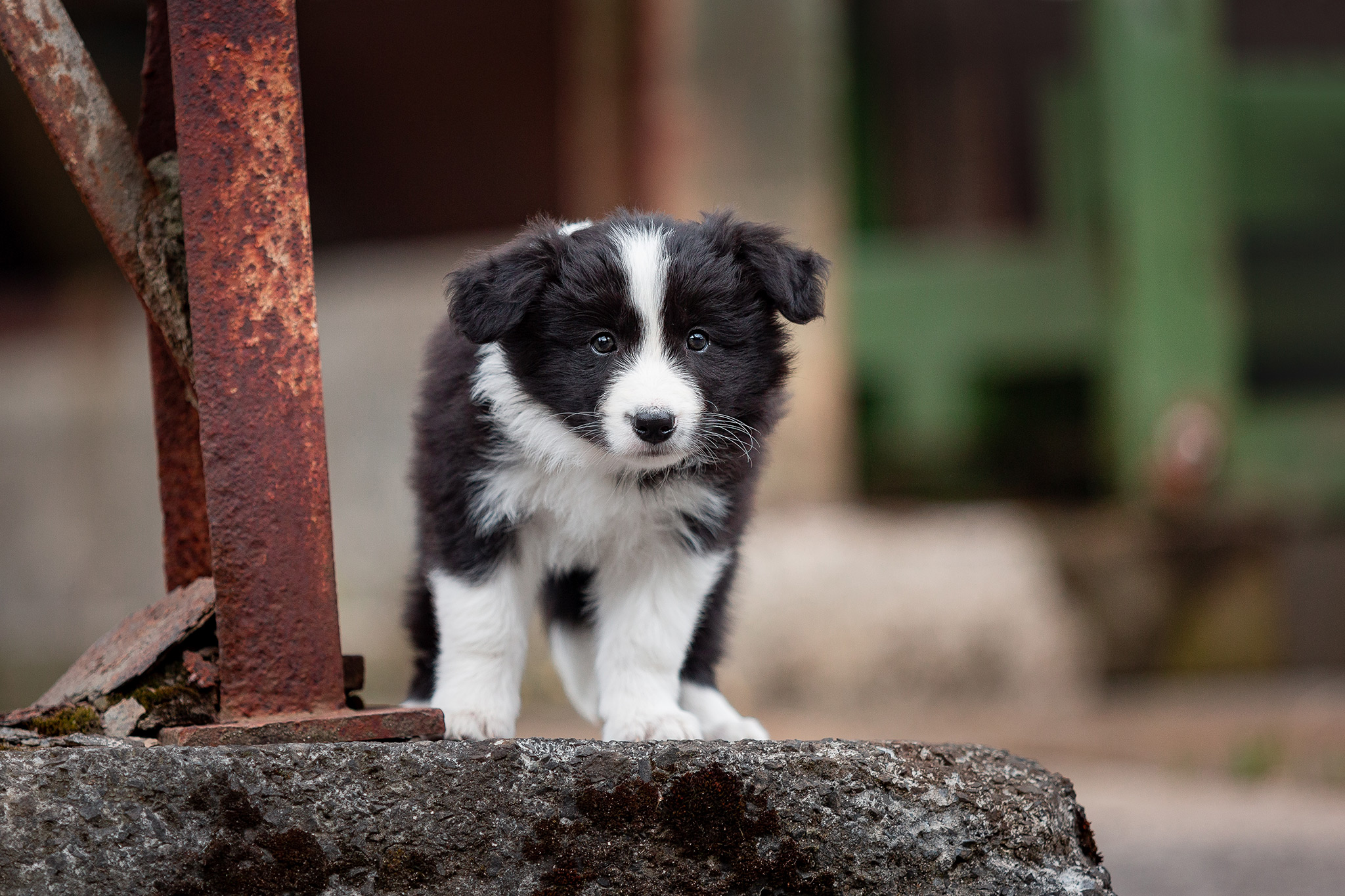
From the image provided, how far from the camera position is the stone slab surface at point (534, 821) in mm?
2500

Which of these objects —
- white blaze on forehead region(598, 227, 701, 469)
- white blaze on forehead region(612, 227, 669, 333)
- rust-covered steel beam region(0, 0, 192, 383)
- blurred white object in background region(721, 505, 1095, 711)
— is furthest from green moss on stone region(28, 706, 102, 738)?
blurred white object in background region(721, 505, 1095, 711)

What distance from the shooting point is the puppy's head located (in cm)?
308

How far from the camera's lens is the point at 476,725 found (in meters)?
3.18

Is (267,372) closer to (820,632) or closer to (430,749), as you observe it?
(430,749)

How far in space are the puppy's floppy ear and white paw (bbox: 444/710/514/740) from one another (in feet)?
3.42

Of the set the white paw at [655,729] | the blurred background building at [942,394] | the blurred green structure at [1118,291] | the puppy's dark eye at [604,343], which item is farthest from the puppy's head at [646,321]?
the blurred green structure at [1118,291]

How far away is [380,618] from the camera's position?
900 cm

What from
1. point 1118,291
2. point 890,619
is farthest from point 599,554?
point 1118,291

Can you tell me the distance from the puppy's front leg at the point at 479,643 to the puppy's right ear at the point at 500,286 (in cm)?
53

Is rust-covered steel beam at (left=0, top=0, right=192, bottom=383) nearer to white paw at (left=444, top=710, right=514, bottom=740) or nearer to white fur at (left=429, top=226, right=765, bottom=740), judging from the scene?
white fur at (left=429, top=226, right=765, bottom=740)

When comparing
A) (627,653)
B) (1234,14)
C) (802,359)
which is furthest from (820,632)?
(1234,14)

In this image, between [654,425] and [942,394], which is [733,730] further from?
[942,394]

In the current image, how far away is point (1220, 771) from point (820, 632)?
88.7 inches

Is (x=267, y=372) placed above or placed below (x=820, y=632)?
above
